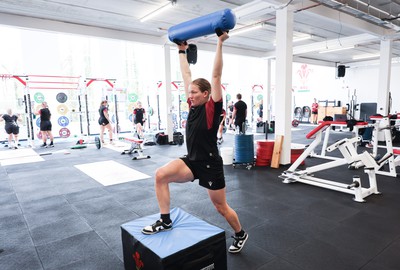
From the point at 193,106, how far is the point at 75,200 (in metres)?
2.66

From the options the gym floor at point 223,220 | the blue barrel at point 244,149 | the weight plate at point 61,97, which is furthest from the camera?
the weight plate at point 61,97

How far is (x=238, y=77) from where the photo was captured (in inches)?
613

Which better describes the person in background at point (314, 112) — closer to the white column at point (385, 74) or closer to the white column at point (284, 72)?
the white column at point (385, 74)

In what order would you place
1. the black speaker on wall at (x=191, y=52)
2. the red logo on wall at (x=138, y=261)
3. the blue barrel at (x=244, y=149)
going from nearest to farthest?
the red logo on wall at (x=138, y=261) < the black speaker on wall at (x=191, y=52) < the blue barrel at (x=244, y=149)

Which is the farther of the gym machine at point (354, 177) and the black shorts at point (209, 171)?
the gym machine at point (354, 177)

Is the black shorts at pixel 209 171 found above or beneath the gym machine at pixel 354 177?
above

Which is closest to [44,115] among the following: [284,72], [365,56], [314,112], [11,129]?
[11,129]

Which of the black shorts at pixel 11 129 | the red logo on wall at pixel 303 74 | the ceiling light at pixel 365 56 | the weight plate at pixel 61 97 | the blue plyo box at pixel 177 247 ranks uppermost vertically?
the ceiling light at pixel 365 56

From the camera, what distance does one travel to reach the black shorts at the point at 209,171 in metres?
2.00

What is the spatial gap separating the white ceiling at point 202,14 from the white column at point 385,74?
0.33 m

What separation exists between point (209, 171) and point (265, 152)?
376 cm

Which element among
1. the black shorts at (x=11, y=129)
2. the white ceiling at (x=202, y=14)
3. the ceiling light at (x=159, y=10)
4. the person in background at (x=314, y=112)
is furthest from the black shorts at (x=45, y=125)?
the person in background at (x=314, y=112)

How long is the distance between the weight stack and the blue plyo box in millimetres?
3804

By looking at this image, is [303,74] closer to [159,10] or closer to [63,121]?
[159,10]
